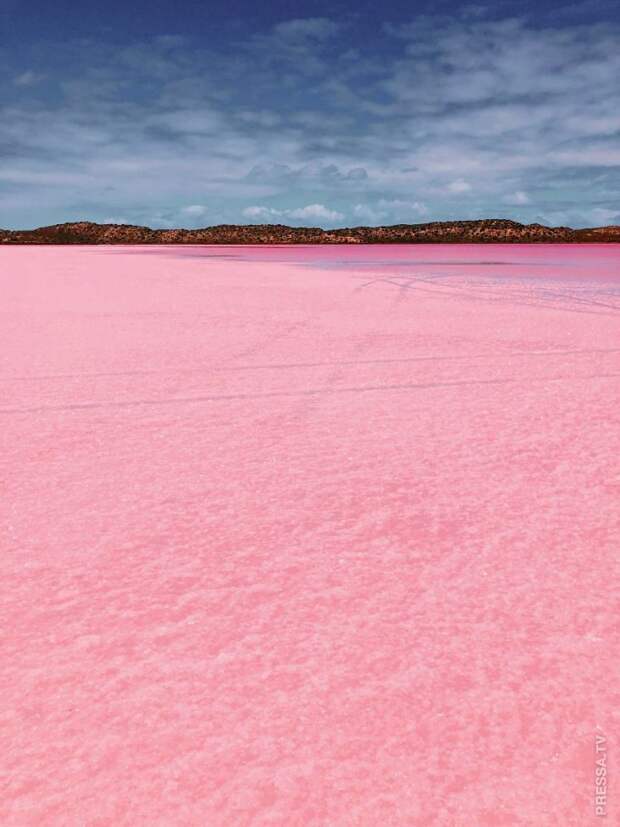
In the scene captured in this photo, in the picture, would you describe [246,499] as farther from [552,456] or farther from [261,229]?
[261,229]

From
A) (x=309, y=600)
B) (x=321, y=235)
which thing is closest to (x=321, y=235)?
(x=321, y=235)

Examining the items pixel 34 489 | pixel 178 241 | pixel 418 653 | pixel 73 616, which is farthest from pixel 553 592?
pixel 178 241

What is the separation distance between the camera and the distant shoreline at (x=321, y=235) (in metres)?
76.4

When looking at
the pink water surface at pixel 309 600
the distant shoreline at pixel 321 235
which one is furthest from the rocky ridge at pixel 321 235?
the pink water surface at pixel 309 600

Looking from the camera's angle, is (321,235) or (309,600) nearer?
(309,600)

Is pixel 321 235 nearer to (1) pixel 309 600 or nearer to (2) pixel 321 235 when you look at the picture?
(2) pixel 321 235

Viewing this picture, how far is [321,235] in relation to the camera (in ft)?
294

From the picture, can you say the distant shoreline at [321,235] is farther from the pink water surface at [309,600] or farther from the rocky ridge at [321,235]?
the pink water surface at [309,600]

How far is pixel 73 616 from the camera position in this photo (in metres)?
2.29

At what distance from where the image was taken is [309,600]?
2.39 metres

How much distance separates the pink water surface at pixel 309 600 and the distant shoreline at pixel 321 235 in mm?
69180

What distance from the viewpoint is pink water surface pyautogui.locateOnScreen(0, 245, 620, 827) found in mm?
1632

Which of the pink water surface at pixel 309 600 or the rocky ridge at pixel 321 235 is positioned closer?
the pink water surface at pixel 309 600

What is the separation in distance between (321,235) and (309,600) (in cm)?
9037
